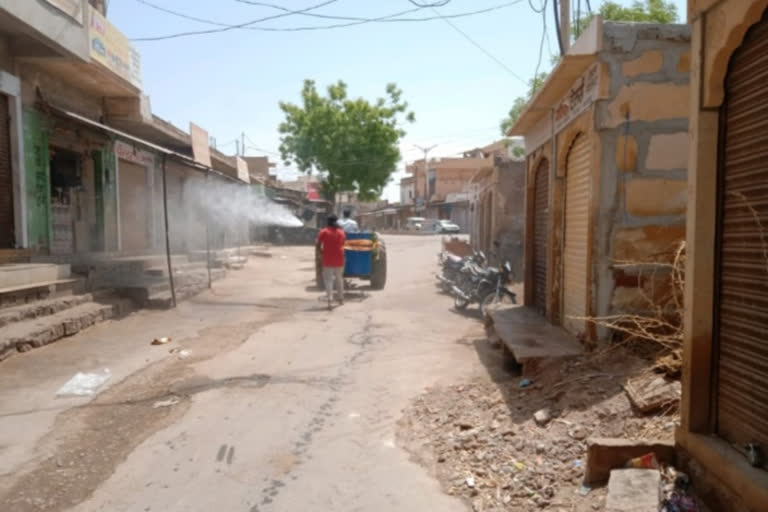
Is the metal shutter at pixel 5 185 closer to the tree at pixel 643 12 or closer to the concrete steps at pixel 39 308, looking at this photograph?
the concrete steps at pixel 39 308

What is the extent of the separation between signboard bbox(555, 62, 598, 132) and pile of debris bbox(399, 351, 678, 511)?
8.54 feet

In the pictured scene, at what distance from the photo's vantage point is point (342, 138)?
31.9m

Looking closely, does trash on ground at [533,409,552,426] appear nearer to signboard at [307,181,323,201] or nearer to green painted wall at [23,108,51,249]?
green painted wall at [23,108,51,249]

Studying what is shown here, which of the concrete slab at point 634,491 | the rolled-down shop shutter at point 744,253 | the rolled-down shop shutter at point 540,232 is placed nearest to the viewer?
the concrete slab at point 634,491

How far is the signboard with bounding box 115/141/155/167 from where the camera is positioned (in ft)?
45.2

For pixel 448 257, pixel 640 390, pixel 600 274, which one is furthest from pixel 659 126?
pixel 448 257

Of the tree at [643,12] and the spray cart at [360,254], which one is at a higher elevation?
the tree at [643,12]

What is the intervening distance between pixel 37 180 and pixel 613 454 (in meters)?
10.1

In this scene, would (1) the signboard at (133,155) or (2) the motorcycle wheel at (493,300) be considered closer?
(2) the motorcycle wheel at (493,300)

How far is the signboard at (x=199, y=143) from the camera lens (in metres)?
14.8

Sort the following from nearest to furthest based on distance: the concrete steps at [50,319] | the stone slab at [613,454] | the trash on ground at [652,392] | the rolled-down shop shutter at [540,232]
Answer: the stone slab at [613,454], the trash on ground at [652,392], the concrete steps at [50,319], the rolled-down shop shutter at [540,232]

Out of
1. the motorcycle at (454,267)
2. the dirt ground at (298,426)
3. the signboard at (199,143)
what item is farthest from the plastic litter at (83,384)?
the signboard at (199,143)

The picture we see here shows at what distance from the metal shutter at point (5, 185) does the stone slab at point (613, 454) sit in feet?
31.0

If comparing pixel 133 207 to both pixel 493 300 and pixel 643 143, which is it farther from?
pixel 643 143
